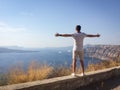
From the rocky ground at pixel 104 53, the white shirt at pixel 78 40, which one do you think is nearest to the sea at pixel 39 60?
the rocky ground at pixel 104 53

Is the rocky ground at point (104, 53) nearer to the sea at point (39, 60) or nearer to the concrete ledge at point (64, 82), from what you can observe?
the sea at point (39, 60)

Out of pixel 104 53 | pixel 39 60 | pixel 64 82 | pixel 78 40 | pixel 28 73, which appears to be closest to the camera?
pixel 64 82

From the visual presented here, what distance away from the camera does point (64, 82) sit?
20.3 feet

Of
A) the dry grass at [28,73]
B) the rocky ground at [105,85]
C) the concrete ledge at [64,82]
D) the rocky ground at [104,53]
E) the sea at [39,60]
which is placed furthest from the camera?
the rocky ground at [104,53]

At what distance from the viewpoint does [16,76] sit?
751cm

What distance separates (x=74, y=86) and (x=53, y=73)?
92.8 inches

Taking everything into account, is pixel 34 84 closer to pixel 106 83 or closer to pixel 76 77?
pixel 76 77

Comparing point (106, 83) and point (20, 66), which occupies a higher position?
point (20, 66)

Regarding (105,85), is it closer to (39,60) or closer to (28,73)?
(28,73)

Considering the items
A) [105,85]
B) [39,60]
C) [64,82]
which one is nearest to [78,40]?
[64,82]

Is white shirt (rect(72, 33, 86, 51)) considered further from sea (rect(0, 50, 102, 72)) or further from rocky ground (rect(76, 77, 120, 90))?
sea (rect(0, 50, 102, 72))

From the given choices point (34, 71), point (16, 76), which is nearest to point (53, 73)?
point (34, 71)

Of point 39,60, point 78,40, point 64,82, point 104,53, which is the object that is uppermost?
point 78,40

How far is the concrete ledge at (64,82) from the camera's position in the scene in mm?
5177
